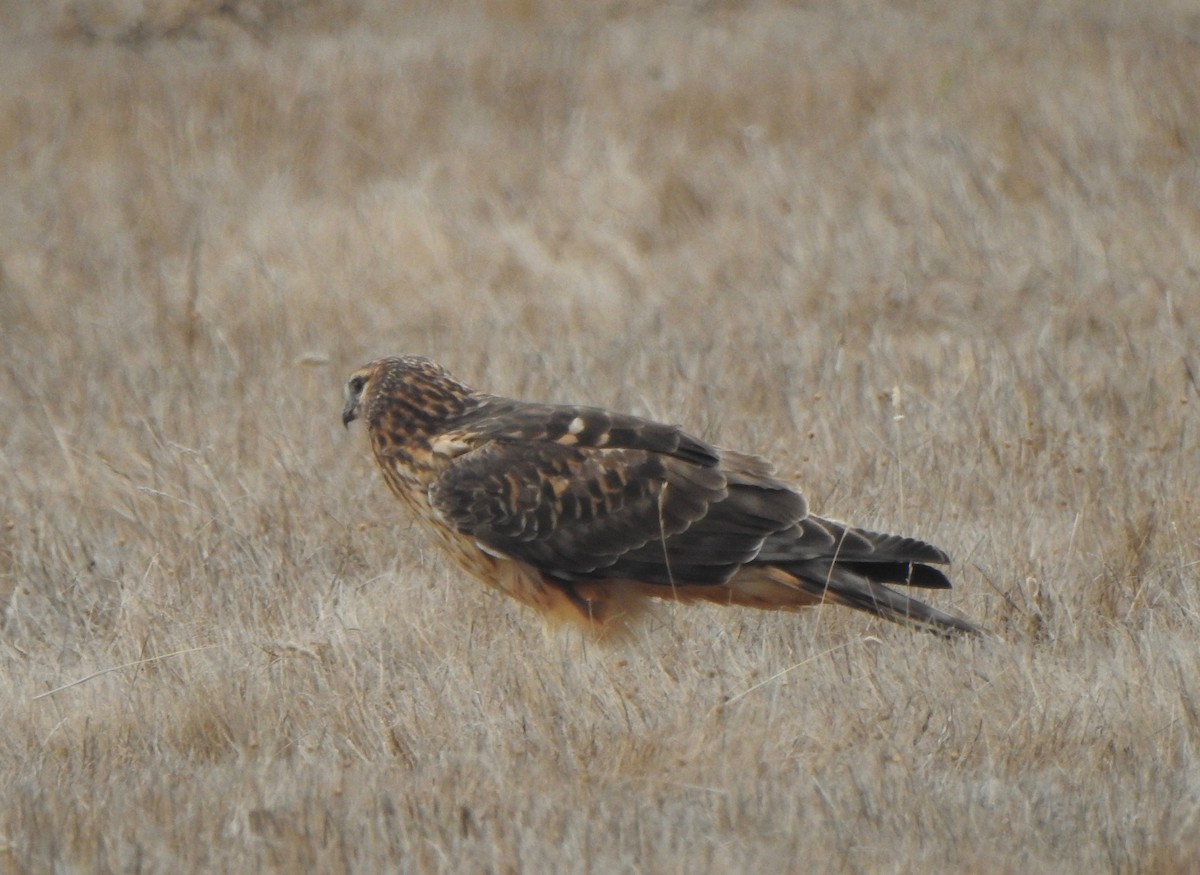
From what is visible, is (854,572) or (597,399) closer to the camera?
(854,572)

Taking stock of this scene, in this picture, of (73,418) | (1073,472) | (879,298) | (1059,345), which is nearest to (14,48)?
(73,418)

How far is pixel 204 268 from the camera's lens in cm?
964

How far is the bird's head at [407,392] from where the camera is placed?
5.05m

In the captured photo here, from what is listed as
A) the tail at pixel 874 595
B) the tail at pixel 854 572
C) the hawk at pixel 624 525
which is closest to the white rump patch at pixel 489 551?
the hawk at pixel 624 525

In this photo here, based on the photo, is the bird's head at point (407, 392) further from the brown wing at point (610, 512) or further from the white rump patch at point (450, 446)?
the brown wing at point (610, 512)

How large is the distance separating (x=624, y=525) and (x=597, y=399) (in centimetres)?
229

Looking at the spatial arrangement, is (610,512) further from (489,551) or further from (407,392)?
(407,392)

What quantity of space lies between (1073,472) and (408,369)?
2225 mm

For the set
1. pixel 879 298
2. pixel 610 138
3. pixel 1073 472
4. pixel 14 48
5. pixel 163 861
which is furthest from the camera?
pixel 14 48

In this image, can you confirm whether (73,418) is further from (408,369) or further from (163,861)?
(163,861)

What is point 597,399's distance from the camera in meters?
6.99

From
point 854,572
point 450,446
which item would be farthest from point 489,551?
point 854,572

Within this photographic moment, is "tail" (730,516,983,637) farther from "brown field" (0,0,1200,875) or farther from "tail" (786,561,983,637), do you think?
"brown field" (0,0,1200,875)

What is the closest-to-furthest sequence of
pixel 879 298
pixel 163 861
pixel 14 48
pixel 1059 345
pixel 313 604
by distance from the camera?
pixel 163 861, pixel 313 604, pixel 1059 345, pixel 879 298, pixel 14 48
